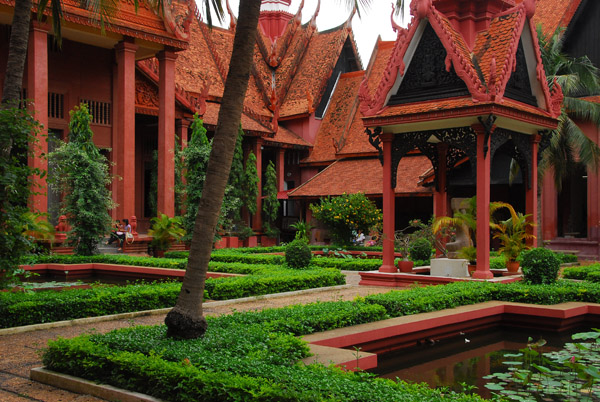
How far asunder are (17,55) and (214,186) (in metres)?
5.04

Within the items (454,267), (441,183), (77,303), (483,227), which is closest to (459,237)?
(454,267)

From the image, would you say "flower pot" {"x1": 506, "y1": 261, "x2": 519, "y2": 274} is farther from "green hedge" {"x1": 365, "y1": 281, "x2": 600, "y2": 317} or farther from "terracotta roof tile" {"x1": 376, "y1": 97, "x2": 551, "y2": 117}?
"terracotta roof tile" {"x1": 376, "y1": 97, "x2": 551, "y2": 117}

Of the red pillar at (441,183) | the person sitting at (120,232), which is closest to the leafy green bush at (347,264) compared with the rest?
the red pillar at (441,183)

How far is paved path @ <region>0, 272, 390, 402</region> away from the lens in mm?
5422

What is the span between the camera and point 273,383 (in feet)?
15.3

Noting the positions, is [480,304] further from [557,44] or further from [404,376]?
[557,44]

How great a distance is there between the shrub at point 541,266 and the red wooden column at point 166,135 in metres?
14.6

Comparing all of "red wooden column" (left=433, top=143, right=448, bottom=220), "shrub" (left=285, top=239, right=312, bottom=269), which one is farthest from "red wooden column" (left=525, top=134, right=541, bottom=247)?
"shrub" (left=285, top=239, right=312, bottom=269)

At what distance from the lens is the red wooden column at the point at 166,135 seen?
23.0 m

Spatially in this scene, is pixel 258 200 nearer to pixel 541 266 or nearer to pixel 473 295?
pixel 541 266

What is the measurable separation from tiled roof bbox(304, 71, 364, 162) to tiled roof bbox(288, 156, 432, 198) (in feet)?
3.73

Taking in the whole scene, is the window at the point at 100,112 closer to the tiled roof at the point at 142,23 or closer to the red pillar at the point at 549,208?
the tiled roof at the point at 142,23

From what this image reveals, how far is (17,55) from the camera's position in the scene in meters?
9.25

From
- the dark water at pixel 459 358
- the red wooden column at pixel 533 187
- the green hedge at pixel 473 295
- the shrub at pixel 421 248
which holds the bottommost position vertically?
the dark water at pixel 459 358
